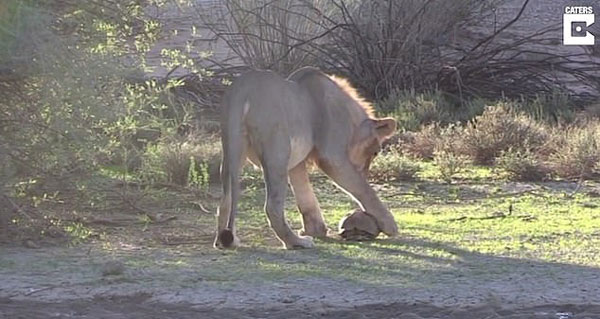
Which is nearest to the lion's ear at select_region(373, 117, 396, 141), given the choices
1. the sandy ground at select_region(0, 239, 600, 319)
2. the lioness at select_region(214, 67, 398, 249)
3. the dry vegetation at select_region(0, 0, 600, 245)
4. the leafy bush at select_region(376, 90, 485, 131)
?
the lioness at select_region(214, 67, 398, 249)

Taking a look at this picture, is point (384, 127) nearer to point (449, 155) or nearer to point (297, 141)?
point (297, 141)

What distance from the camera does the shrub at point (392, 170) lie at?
1459 cm

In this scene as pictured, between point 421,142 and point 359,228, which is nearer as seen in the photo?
point 359,228

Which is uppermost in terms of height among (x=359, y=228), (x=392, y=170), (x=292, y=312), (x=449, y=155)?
A: (x=449, y=155)

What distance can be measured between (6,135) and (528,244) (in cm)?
417

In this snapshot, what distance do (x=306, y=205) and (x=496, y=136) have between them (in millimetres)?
6644

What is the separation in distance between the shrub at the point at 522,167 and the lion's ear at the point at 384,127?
3995mm

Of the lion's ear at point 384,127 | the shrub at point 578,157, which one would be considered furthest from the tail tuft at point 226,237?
the shrub at point 578,157

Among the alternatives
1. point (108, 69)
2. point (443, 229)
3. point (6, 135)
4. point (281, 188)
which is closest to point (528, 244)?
point (443, 229)

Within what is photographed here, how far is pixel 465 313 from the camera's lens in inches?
281

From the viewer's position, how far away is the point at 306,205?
10.4 metres

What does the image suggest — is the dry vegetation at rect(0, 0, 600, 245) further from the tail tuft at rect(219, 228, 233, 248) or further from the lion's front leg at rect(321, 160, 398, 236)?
the lion's front leg at rect(321, 160, 398, 236)

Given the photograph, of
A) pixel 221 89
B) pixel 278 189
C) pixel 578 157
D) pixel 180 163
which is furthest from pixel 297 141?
pixel 221 89

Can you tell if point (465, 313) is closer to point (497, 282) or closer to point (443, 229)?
point (497, 282)
